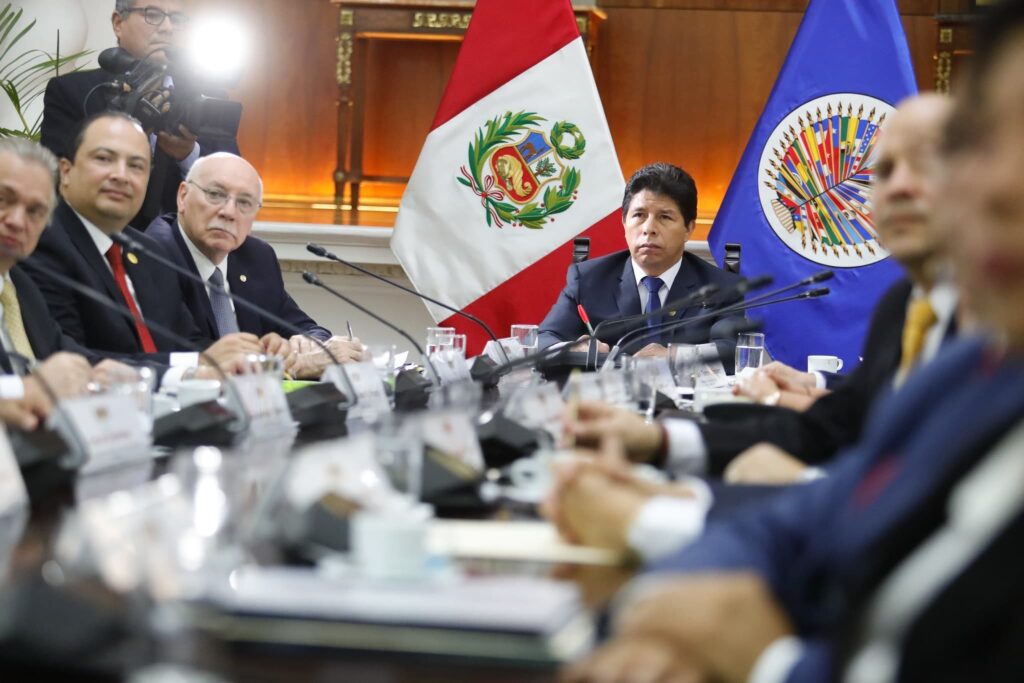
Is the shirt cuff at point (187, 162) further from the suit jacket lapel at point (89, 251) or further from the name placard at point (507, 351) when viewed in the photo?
the name placard at point (507, 351)

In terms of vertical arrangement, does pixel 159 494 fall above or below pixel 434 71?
below

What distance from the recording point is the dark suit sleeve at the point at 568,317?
15.8 ft

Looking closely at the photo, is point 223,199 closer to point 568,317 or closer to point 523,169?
point 568,317

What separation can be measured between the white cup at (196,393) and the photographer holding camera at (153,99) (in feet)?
6.80

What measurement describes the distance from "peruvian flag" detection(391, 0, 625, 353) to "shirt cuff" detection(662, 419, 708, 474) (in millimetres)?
3455

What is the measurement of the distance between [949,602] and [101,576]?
609mm

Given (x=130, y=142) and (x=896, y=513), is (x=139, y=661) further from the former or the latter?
(x=130, y=142)

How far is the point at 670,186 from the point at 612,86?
7.04 ft

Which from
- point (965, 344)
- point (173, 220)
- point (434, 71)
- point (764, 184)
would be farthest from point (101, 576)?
point (434, 71)

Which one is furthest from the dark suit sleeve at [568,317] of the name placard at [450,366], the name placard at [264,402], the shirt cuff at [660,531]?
the shirt cuff at [660,531]

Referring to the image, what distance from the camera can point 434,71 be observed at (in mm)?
6949

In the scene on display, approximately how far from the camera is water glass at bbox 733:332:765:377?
13.5ft

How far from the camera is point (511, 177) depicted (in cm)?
552

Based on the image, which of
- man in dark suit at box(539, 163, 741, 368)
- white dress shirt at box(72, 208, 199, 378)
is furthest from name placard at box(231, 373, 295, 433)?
man in dark suit at box(539, 163, 741, 368)
